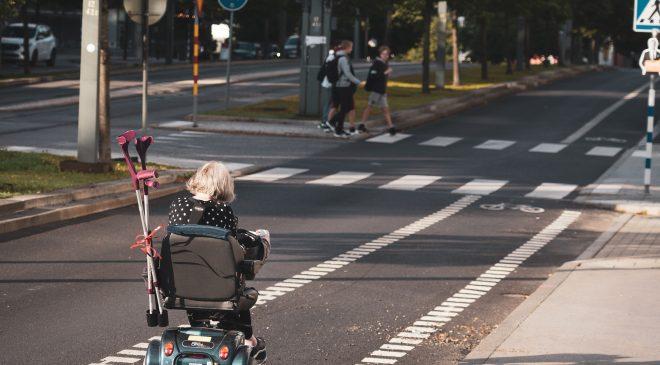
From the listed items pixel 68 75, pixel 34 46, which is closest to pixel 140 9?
pixel 68 75

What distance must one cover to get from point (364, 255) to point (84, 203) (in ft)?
13.7

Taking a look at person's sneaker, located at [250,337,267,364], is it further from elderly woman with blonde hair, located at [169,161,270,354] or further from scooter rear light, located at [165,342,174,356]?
scooter rear light, located at [165,342,174,356]

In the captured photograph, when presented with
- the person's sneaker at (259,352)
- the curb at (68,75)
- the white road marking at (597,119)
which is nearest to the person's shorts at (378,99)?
the white road marking at (597,119)

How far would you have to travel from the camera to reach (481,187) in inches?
849

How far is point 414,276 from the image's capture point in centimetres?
1323

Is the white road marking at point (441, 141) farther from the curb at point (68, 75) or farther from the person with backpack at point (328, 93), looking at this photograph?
the curb at point (68, 75)

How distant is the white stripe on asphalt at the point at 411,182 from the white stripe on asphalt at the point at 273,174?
168 centimetres

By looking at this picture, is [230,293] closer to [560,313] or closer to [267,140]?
[560,313]

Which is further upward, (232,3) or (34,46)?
(232,3)

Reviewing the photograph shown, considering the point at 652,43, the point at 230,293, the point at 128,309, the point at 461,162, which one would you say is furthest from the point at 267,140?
the point at 230,293

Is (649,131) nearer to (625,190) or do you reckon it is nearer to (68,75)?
(625,190)

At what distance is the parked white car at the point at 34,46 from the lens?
55750 millimetres

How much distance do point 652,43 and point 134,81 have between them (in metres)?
28.5

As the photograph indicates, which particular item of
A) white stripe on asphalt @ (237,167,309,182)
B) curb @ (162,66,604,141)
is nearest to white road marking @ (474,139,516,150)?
curb @ (162,66,604,141)
